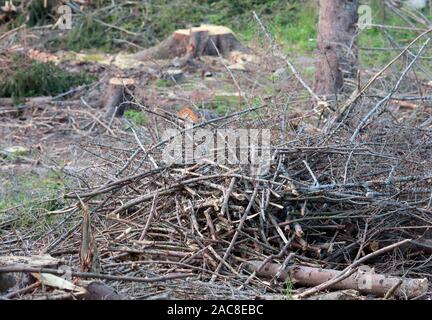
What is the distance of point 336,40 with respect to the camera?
8820 millimetres

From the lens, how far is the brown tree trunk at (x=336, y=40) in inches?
345

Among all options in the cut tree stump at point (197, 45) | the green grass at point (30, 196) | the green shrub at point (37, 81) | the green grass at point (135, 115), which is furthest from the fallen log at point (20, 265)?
the cut tree stump at point (197, 45)

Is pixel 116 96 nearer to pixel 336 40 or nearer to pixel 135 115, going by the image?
pixel 135 115

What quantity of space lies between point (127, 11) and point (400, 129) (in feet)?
25.9

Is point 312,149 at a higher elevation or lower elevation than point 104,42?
higher

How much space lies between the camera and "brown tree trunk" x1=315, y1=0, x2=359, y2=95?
875 cm

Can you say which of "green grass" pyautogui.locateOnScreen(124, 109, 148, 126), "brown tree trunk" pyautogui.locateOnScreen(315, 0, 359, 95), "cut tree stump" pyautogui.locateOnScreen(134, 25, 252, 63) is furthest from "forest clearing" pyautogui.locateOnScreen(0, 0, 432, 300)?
"cut tree stump" pyautogui.locateOnScreen(134, 25, 252, 63)

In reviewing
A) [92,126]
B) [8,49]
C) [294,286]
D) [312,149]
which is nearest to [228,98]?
[92,126]

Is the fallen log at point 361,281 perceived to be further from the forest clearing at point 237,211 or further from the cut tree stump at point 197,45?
the cut tree stump at point 197,45

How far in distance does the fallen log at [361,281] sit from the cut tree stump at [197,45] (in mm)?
7216

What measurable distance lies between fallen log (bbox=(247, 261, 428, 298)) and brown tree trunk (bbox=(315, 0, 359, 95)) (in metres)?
4.43

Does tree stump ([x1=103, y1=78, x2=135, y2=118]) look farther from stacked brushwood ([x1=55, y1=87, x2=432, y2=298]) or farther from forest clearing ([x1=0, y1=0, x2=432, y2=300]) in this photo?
stacked brushwood ([x1=55, y1=87, x2=432, y2=298])

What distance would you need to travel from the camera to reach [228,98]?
9719 millimetres
